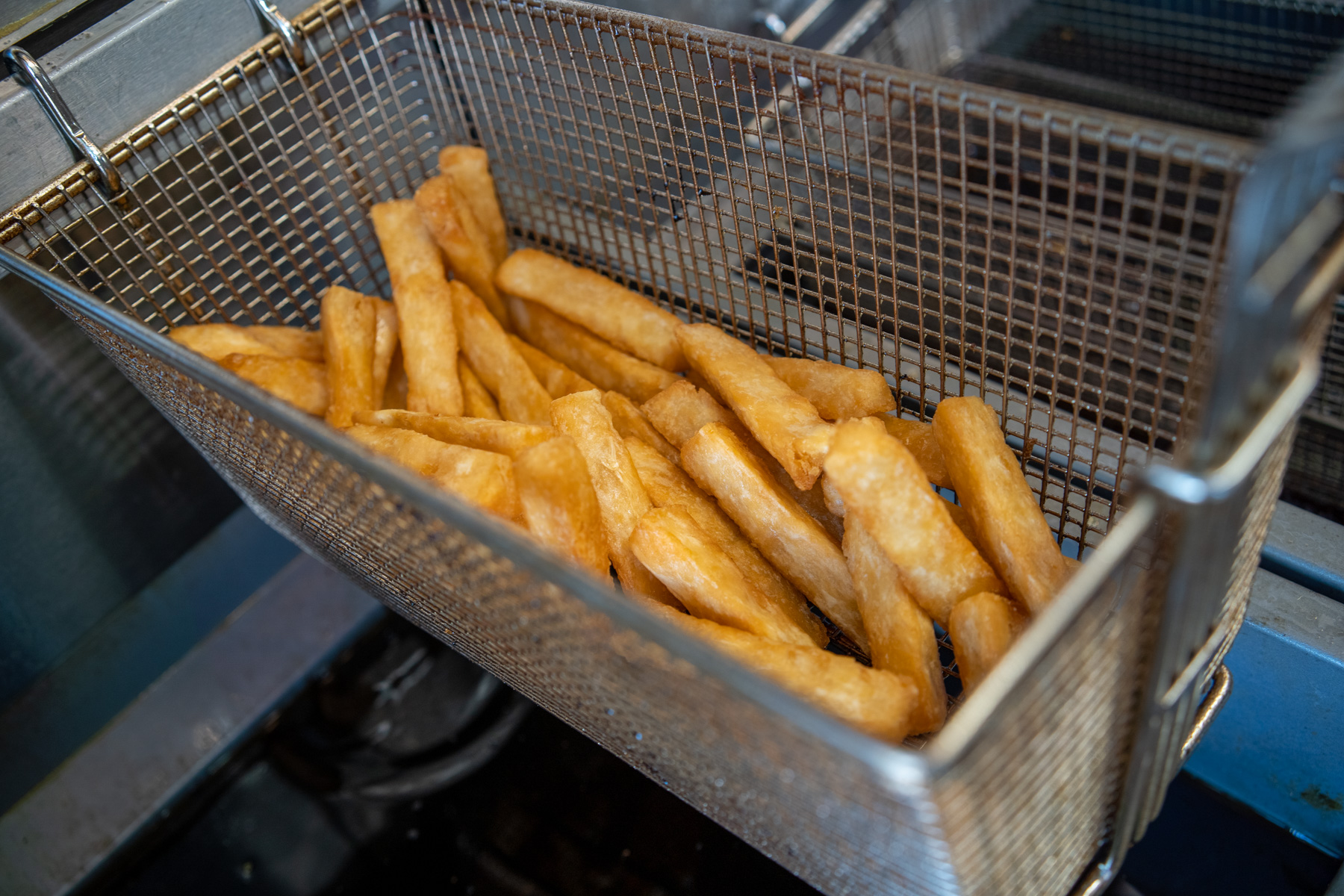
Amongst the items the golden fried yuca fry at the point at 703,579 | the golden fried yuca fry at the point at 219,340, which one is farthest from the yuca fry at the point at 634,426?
the golden fried yuca fry at the point at 219,340

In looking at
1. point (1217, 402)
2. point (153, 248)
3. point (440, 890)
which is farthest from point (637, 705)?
point (153, 248)

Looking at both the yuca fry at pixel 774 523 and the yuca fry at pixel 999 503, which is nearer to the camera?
the yuca fry at pixel 999 503

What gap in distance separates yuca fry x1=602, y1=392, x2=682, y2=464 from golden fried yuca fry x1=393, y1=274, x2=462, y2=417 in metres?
0.29

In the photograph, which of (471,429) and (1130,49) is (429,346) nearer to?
(471,429)

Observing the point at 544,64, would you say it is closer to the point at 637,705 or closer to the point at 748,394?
the point at 748,394

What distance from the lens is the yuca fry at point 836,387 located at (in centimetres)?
163

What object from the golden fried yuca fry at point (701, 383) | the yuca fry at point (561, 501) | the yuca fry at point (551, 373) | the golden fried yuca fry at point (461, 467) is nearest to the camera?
the yuca fry at point (561, 501)

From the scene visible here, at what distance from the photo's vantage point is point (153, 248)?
1976 mm

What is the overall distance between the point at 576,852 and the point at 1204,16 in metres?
2.88

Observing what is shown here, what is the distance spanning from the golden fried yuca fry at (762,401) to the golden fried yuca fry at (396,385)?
0.64 m

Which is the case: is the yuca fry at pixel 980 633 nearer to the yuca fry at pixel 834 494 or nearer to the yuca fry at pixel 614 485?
the yuca fry at pixel 834 494

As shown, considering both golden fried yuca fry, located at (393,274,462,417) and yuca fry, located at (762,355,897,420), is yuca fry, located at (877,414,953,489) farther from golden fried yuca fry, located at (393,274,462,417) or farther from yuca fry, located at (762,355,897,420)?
golden fried yuca fry, located at (393,274,462,417)

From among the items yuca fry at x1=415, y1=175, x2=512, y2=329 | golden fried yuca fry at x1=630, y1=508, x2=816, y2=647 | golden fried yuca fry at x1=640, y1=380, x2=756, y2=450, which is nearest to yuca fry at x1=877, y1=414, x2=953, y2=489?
golden fried yuca fry at x1=640, y1=380, x2=756, y2=450

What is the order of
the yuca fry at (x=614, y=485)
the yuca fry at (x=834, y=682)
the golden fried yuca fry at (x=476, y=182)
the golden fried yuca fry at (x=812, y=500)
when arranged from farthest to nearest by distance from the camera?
the golden fried yuca fry at (x=476, y=182) < the golden fried yuca fry at (x=812, y=500) < the yuca fry at (x=614, y=485) < the yuca fry at (x=834, y=682)
